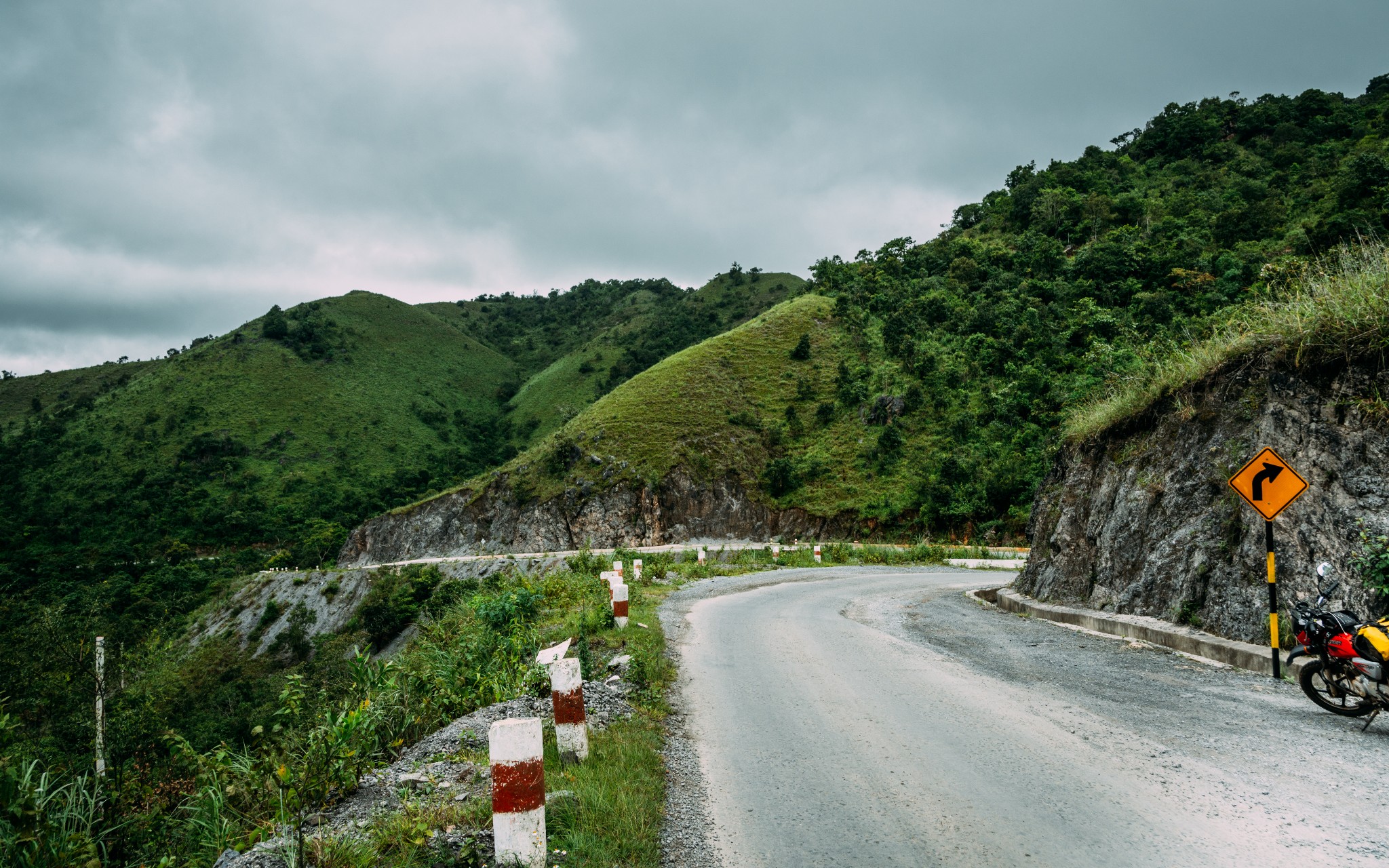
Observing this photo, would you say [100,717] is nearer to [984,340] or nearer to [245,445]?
[984,340]

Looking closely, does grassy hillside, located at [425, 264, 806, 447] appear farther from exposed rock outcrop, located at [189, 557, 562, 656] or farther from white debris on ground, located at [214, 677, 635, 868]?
white debris on ground, located at [214, 677, 635, 868]

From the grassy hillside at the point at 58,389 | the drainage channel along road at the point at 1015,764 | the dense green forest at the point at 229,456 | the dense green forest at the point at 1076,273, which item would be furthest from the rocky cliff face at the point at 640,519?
the grassy hillside at the point at 58,389

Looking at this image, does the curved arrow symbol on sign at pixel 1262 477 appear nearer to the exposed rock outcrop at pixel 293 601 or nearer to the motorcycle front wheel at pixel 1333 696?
the motorcycle front wheel at pixel 1333 696

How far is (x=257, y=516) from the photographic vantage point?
3273 inches

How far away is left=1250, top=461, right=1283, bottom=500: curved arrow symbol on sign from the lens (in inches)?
297

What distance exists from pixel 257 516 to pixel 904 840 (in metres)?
95.8

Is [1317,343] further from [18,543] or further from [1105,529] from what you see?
[18,543]

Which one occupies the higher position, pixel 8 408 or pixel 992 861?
pixel 8 408

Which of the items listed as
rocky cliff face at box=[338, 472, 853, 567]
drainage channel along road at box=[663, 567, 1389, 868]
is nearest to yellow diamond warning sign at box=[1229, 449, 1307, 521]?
drainage channel along road at box=[663, 567, 1389, 868]

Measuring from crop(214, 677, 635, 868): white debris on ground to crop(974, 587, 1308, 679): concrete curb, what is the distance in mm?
6427

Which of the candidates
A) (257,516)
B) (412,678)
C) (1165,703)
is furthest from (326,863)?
(257,516)

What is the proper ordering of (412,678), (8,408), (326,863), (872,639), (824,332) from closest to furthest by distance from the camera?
(326,863) → (412,678) → (872,639) → (824,332) → (8,408)

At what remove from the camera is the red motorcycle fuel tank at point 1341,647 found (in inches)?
217

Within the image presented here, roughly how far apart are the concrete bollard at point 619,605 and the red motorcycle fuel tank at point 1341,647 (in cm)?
920
